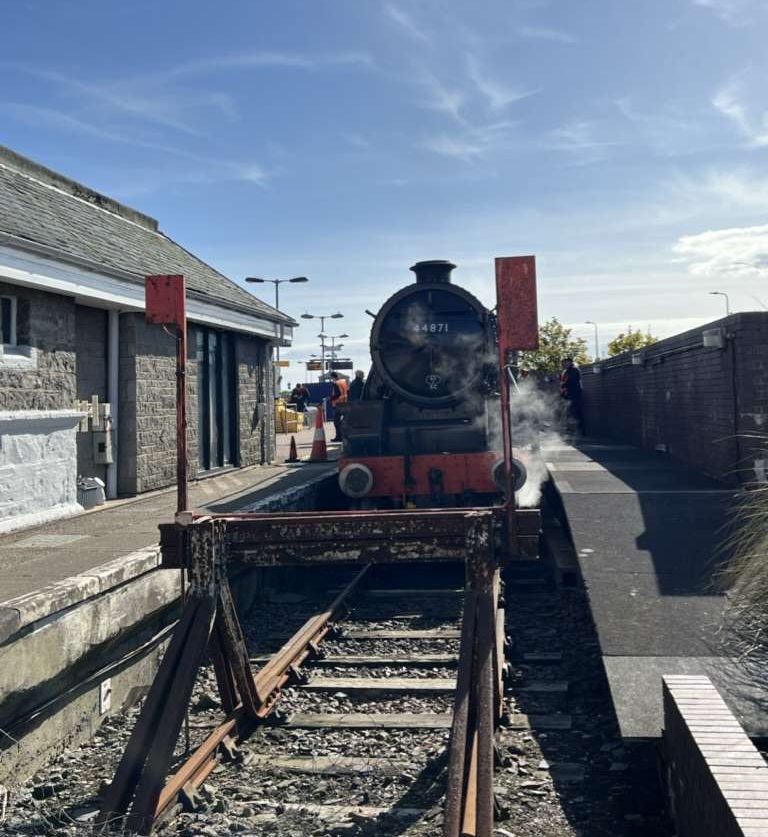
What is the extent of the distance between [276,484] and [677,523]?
5.56 metres

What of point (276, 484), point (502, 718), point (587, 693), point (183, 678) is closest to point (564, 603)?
point (587, 693)

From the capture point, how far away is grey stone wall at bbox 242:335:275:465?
1333 cm

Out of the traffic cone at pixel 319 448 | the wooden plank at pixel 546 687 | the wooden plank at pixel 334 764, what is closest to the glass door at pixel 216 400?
the traffic cone at pixel 319 448

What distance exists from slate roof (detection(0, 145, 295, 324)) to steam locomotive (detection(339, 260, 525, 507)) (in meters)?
3.08

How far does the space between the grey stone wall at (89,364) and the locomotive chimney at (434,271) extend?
3.83 metres

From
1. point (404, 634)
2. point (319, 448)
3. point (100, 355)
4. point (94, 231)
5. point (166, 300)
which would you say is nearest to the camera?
point (166, 300)

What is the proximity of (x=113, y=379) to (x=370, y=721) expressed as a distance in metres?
6.29

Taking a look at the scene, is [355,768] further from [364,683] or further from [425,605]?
[425,605]

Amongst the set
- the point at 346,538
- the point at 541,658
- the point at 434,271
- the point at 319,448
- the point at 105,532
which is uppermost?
the point at 434,271

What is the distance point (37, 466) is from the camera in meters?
7.66

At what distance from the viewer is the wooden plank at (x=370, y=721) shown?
450cm

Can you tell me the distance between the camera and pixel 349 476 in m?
8.78

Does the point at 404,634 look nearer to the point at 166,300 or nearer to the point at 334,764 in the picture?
the point at 334,764

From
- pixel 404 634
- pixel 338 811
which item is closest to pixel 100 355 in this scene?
pixel 404 634
